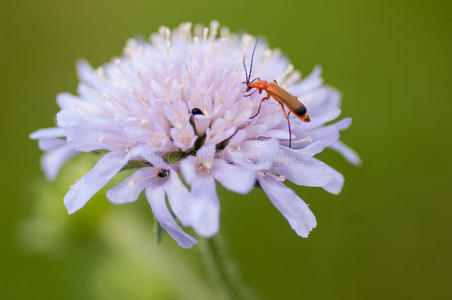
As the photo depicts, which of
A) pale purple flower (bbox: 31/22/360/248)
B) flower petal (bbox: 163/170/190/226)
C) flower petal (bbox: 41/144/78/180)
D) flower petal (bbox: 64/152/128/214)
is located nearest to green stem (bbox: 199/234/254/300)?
pale purple flower (bbox: 31/22/360/248)

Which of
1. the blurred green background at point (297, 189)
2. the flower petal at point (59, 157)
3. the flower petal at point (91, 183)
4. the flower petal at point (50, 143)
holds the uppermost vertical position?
the flower petal at point (91, 183)

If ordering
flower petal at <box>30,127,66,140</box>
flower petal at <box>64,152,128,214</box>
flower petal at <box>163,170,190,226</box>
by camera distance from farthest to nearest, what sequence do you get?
1. flower petal at <box>30,127,66,140</box>
2. flower petal at <box>64,152,128,214</box>
3. flower petal at <box>163,170,190,226</box>

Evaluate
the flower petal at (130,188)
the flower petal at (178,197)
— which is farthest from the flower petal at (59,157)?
the flower petal at (178,197)

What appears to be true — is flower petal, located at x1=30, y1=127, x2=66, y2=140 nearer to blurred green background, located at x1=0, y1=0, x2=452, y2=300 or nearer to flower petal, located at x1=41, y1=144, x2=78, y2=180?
flower petal, located at x1=41, y1=144, x2=78, y2=180

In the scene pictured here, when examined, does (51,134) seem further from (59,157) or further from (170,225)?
(170,225)

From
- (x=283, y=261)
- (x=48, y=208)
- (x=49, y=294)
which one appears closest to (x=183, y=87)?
(x=48, y=208)

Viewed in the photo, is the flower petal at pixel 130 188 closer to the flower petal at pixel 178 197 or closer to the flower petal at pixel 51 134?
the flower petal at pixel 178 197

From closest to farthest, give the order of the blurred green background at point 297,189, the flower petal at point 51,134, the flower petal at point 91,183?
the flower petal at point 91,183 < the flower petal at point 51,134 < the blurred green background at point 297,189
